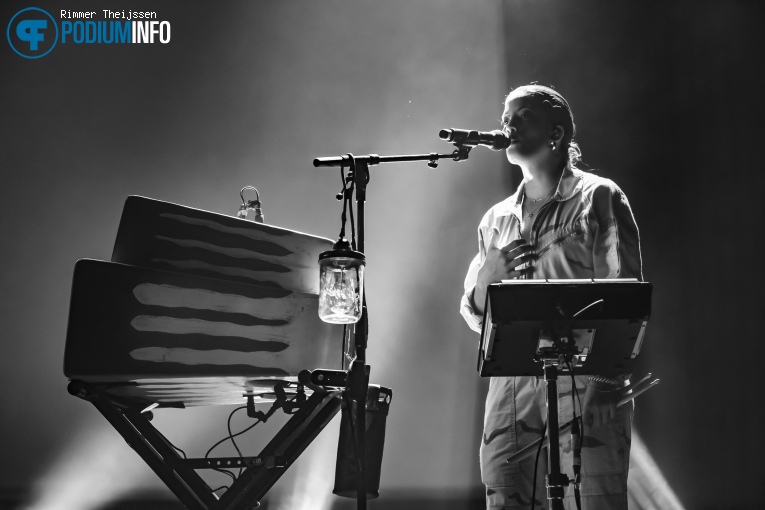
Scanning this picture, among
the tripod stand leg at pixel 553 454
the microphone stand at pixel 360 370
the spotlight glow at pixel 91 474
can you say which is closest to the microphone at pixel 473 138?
the microphone stand at pixel 360 370

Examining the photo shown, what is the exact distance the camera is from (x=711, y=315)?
3.94 meters

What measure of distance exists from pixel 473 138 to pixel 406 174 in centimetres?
223

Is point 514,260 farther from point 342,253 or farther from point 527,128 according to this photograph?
point 527,128

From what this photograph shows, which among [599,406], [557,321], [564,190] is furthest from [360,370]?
[564,190]

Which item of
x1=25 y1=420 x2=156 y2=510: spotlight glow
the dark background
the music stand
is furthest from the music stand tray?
x1=25 y1=420 x2=156 y2=510: spotlight glow

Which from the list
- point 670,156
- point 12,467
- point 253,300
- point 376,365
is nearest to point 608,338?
point 253,300

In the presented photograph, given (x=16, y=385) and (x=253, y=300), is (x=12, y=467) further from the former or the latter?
(x=253, y=300)

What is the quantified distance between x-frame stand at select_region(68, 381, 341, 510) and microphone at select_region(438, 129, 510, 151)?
77 cm

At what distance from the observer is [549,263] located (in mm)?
2312

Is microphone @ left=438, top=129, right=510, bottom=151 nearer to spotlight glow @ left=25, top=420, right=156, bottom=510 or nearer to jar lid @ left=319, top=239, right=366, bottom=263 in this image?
jar lid @ left=319, top=239, right=366, bottom=263

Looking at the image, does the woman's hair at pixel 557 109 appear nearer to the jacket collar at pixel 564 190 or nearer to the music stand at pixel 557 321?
the jacket collar at pixel 564 190

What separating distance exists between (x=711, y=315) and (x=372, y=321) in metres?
1.83

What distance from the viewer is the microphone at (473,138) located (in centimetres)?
203

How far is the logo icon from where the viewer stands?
13.7ft
